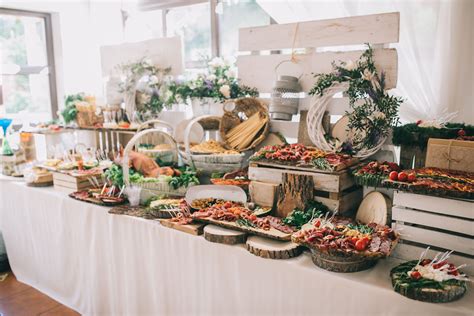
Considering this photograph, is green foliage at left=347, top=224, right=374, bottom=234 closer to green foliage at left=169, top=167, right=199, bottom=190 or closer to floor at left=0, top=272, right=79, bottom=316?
green foliage at left=169, top=167, right=199, bottom=190

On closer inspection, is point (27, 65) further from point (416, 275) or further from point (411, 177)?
point (416, 275)

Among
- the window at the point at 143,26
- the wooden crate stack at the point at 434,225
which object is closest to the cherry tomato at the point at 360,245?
the wooden crate stack at the point at 434,225

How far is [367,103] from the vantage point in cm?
195

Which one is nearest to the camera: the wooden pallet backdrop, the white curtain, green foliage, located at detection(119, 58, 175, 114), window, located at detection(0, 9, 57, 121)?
the wooden pallet backdrop

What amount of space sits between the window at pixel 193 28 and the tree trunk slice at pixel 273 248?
6.79 feet

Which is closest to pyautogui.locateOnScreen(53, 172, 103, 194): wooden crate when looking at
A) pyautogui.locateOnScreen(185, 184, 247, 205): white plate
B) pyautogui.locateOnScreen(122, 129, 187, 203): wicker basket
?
pyautogui.locateOnScreen(122, 129, 187, 203): wicker basket

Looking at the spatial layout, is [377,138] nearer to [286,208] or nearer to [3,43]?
[286,208]

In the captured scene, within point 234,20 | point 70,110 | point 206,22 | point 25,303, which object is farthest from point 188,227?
point 206,22

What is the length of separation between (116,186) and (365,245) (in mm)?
1513

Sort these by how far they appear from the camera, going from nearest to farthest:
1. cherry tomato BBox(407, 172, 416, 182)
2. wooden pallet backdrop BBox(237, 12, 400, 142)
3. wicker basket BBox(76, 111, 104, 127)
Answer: cherry tomato BBox(407, 172, 416, 182) < wooden pallet backdrop BBox(237, 12, 400, 142) < wicker basket BBox(76, 111, 104, 127)

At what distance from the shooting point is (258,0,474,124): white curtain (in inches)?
83.1

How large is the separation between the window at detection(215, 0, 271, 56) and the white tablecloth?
5.75ft

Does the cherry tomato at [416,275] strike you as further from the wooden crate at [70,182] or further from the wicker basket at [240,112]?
the wooden crate at [70,182]

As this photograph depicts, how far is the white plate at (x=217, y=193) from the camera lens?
6.46ft
